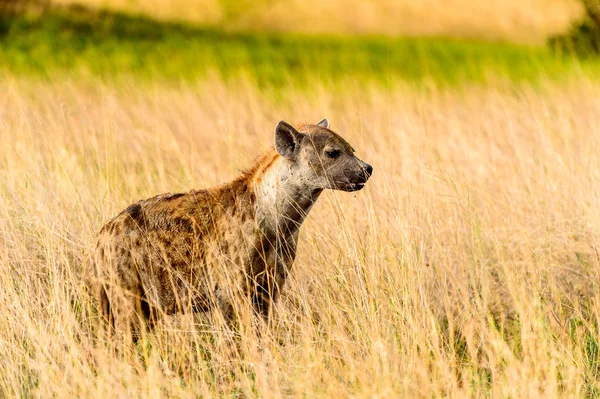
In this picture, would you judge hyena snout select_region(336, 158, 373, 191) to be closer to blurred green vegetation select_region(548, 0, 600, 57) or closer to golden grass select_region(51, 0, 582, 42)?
blurred green vegetation select_region(548, 0, 600, 57)

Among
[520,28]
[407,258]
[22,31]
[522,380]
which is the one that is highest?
[22,31]

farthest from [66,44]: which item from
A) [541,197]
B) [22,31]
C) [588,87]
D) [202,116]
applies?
[541,197]

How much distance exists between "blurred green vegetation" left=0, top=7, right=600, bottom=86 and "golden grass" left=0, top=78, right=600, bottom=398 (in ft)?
31.2

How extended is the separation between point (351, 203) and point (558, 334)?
5.49 feet

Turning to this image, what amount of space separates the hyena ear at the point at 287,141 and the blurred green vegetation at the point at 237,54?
38.7 feet

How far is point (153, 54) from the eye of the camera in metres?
20.7

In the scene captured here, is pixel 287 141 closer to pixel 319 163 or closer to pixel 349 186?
pixel 319 163

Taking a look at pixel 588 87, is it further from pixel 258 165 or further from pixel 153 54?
pixel 153 54

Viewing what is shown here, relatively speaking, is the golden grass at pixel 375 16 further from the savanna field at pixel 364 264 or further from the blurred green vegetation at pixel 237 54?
the savanna field at pixel 364 264

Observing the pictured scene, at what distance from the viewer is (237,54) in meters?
21.8

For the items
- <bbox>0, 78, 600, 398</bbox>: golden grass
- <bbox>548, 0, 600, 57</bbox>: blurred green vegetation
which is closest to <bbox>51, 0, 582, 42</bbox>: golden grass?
<bbox>548, 0, 600, 57</bbox>: blurred green vegetation

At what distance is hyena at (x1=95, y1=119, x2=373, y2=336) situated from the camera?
17.6ft

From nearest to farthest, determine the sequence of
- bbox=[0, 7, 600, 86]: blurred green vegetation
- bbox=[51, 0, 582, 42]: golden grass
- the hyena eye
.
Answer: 1. the hyena eye
2. bbox=[0, 7, 600, 86]: blurred green vegetation
3. bbox=[51, 0, 582, 42]: golden grass

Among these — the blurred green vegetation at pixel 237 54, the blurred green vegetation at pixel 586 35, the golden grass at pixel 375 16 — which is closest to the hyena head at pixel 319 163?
the blurred green vegetation at pixel 237 54
